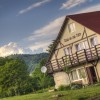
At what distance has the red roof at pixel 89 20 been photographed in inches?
1674

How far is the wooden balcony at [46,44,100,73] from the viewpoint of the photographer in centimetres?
4059

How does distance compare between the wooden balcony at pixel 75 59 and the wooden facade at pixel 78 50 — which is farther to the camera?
the wooden facade at pixel 78 50

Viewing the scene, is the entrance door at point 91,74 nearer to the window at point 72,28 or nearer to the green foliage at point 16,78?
the window at point 72,28

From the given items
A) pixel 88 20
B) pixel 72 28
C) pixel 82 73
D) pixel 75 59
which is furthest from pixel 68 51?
pixel 88 20

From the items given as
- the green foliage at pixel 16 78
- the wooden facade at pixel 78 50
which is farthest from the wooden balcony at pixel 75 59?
the green foliage at pixel 16 78

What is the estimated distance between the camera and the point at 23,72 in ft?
191

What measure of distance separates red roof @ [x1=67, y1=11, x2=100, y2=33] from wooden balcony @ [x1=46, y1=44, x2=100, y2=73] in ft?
8.44

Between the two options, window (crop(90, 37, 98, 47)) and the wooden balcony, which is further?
window (crop(90, 37, 98, 47))

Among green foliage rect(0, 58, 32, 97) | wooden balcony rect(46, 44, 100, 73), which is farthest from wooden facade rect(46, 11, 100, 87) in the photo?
green foliage rect(0, 58, 32, 97)

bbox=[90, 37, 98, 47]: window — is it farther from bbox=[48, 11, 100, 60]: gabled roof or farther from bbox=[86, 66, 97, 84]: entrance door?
bbox=[86, 66, 97, 84]: entrance door

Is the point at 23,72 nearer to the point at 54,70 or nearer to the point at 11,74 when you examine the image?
the point at 11,74

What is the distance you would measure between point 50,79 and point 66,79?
24478 millimetres

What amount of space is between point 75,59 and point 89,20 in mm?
5085

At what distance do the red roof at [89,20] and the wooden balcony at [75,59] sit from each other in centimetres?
257
